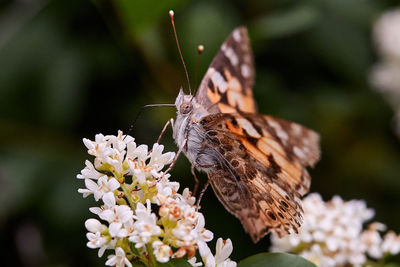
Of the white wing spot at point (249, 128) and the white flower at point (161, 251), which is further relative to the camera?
the white wing spot at point (249, 128)

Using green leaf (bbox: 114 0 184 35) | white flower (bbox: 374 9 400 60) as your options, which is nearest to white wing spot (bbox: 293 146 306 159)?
green leaf (bbox: 114 0 184 35)

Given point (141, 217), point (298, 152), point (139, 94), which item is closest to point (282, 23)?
point (139, 94)

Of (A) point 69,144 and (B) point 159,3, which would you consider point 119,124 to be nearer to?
(A) point 69,144

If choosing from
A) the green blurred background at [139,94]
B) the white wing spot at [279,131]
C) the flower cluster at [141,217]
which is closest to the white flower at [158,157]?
the flower cluster at [141,217]

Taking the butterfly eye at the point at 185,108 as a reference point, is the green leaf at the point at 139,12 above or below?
above

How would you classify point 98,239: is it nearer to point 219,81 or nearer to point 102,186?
point 102,186

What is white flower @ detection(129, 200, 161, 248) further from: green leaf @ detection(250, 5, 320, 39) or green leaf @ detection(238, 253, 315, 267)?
green leaf @ detection(250, 5, 320, 39)

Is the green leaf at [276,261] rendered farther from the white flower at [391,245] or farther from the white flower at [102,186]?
the white flower at [391,245]
